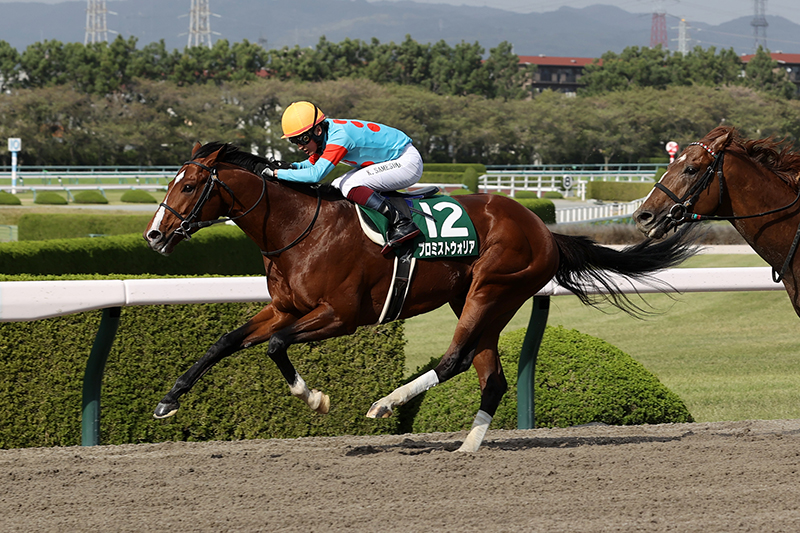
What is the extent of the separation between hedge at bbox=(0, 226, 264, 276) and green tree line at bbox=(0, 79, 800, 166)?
36.1m

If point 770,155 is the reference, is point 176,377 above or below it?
below

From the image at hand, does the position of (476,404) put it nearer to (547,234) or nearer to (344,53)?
(547,234)

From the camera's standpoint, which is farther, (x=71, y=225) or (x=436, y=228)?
(x=71, y=225)

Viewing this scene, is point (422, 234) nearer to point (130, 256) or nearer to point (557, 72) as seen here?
point (130, 256)

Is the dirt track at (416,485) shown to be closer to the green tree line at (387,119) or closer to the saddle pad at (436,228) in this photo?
the saddle pad at (436,228)

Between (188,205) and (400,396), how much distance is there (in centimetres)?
120

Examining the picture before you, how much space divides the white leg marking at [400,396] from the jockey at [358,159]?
59 cm

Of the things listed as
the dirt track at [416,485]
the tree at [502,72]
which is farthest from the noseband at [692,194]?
the tree at [502,72]

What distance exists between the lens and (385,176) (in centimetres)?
393

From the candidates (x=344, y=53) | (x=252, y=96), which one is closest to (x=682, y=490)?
(x=252, y=96)

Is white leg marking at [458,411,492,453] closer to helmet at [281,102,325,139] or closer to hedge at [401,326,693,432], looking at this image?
hedge at [401,326,693,432]

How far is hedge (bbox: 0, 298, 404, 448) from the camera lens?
392 centimetres

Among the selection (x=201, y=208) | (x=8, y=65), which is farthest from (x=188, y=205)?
(x=8, y=65)

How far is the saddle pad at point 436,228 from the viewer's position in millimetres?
3770
